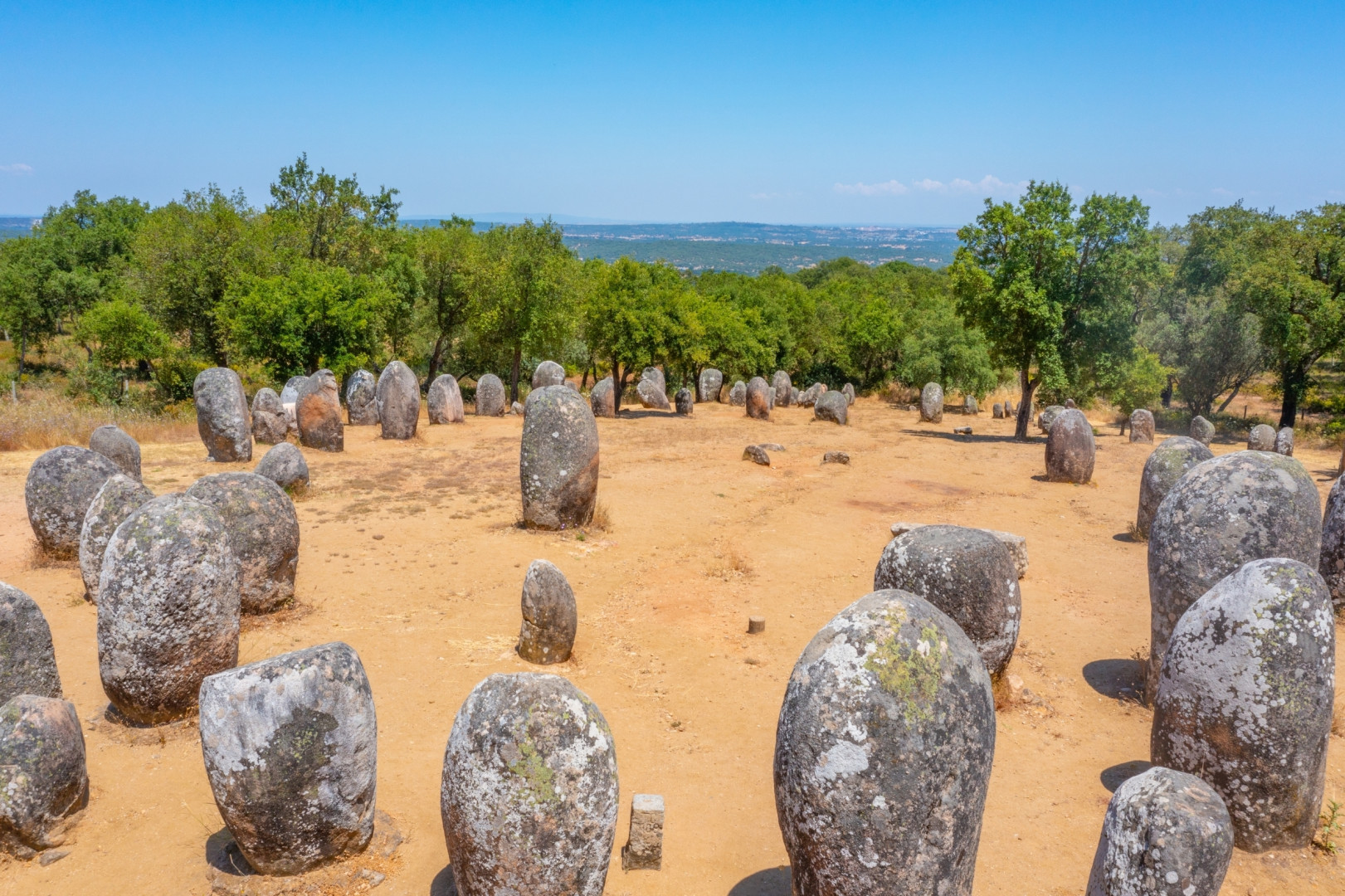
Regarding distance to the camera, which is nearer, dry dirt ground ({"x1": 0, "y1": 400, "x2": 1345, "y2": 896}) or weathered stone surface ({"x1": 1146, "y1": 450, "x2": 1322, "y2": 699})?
dry dirt ground ({"x1": 0, "y1": 400, "x2": 1345, "y2": 896})

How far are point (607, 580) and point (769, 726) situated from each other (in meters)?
4.72

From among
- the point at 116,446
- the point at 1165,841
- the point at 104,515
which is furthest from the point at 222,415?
the point at 1165,841

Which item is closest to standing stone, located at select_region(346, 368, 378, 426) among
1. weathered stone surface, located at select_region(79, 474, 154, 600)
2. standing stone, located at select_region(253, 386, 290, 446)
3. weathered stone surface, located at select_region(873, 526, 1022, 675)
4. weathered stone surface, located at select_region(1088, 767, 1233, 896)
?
standing stone, located at select_region(253, 386, 290, 446)

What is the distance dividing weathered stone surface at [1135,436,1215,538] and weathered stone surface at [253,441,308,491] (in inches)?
633

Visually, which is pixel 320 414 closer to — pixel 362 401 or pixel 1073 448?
pixel 362 401

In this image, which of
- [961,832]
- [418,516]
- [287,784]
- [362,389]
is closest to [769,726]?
[961,832]

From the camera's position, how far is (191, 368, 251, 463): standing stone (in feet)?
61.1

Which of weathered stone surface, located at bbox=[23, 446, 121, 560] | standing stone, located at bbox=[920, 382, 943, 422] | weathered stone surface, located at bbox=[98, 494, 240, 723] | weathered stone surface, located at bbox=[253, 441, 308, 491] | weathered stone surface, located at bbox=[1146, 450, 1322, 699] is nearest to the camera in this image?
weathered stone surface, located at bbox=[98, 494, 240, 723]

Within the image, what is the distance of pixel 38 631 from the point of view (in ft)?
24.6

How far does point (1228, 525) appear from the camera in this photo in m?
8.30

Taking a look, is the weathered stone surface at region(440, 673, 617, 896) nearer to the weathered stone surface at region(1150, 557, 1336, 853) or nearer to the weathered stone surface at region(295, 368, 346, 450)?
the weathered stone surface at region(1150, 557, 1336, 853)

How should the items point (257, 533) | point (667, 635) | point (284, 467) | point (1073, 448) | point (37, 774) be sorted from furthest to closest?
point (1073, 448), point (284, 467), point (667, 635), point (257, 533), point (37, 774)

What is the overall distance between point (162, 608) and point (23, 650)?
1217mm

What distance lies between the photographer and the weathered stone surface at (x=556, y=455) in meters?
14.5
